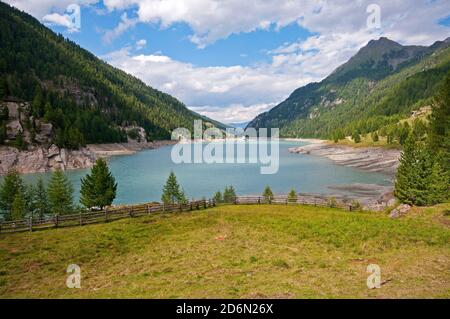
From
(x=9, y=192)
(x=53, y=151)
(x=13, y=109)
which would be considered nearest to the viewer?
(x=9, y=192)

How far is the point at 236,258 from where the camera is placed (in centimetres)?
2225

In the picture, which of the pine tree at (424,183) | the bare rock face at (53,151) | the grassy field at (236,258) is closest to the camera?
the grassy field at (236,258)

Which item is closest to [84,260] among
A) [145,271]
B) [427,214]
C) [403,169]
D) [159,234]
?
[145,271]

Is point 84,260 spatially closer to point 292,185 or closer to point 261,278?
point 261,278

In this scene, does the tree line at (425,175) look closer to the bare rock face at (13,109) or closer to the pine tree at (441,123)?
the pine tree at (441,123)

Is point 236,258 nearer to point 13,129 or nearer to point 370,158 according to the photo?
point 370,158

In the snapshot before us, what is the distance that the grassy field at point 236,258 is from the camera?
16625mm

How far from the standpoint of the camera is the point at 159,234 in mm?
29859

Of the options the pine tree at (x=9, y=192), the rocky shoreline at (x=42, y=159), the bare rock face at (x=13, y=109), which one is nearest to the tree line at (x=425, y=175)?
the pine tree at (x=9, y=192)

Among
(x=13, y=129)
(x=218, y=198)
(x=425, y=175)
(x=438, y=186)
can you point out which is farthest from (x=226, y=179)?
(x=13, y=129)

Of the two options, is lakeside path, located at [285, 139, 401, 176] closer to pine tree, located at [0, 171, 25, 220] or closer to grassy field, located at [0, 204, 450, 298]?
grassy field, located at [0, 204, 450, 298]

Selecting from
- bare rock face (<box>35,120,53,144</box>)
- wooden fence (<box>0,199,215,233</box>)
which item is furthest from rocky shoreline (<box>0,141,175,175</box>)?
wooden fence (<box>0,199,215,233</box>)

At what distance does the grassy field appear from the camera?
1662cm
